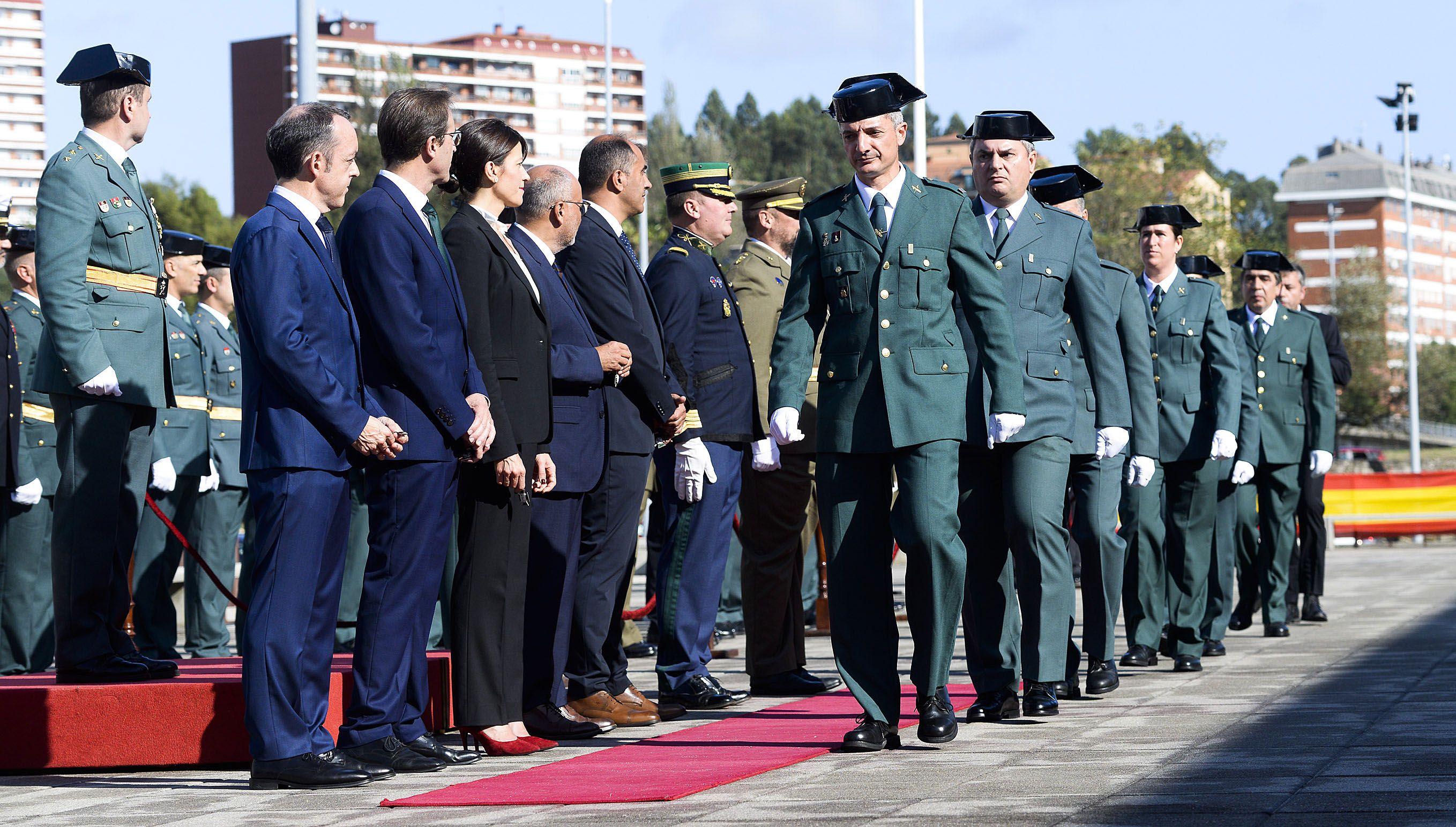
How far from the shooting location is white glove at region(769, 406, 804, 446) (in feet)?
22.3

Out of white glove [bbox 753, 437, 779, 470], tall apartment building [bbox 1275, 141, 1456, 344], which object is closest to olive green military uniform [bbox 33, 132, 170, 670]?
white glove [bbox 753, 437, 779, 470]

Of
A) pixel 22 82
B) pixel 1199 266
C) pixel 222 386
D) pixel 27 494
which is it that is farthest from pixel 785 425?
pixel 22 82

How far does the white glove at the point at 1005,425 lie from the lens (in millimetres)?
7020

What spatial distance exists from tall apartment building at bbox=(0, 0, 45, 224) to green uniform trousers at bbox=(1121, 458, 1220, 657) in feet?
431

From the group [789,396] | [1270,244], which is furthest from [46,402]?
[1270,244]

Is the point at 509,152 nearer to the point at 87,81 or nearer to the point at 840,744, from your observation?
the point at 87,81

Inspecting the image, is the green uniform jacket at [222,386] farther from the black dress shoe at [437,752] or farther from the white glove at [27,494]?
the black dress shoe at [437,752]

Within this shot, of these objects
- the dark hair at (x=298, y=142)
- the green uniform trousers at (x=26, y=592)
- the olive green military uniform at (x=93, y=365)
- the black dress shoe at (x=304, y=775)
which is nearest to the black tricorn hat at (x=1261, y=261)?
the green uniform trousers at (x=26, y=592)

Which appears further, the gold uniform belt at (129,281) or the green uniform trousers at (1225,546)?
the green uniform trousers at (1225,546)

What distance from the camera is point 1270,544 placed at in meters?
12.2

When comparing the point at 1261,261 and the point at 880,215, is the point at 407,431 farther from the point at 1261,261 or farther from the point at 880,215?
the point at 1261,261

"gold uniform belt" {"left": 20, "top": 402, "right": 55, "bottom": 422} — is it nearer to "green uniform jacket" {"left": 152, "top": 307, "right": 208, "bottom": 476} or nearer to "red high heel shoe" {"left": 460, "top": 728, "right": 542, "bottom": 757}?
"green uniform jacket" {"left": 152, "top": 307, "right": 208, "bottom": 476}

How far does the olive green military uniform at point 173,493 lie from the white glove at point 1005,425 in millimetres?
4529

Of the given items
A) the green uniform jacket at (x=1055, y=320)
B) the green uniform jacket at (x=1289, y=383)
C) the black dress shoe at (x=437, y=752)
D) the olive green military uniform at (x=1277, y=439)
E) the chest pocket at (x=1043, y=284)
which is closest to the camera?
the black dress shoe at (x=437, y=752)
